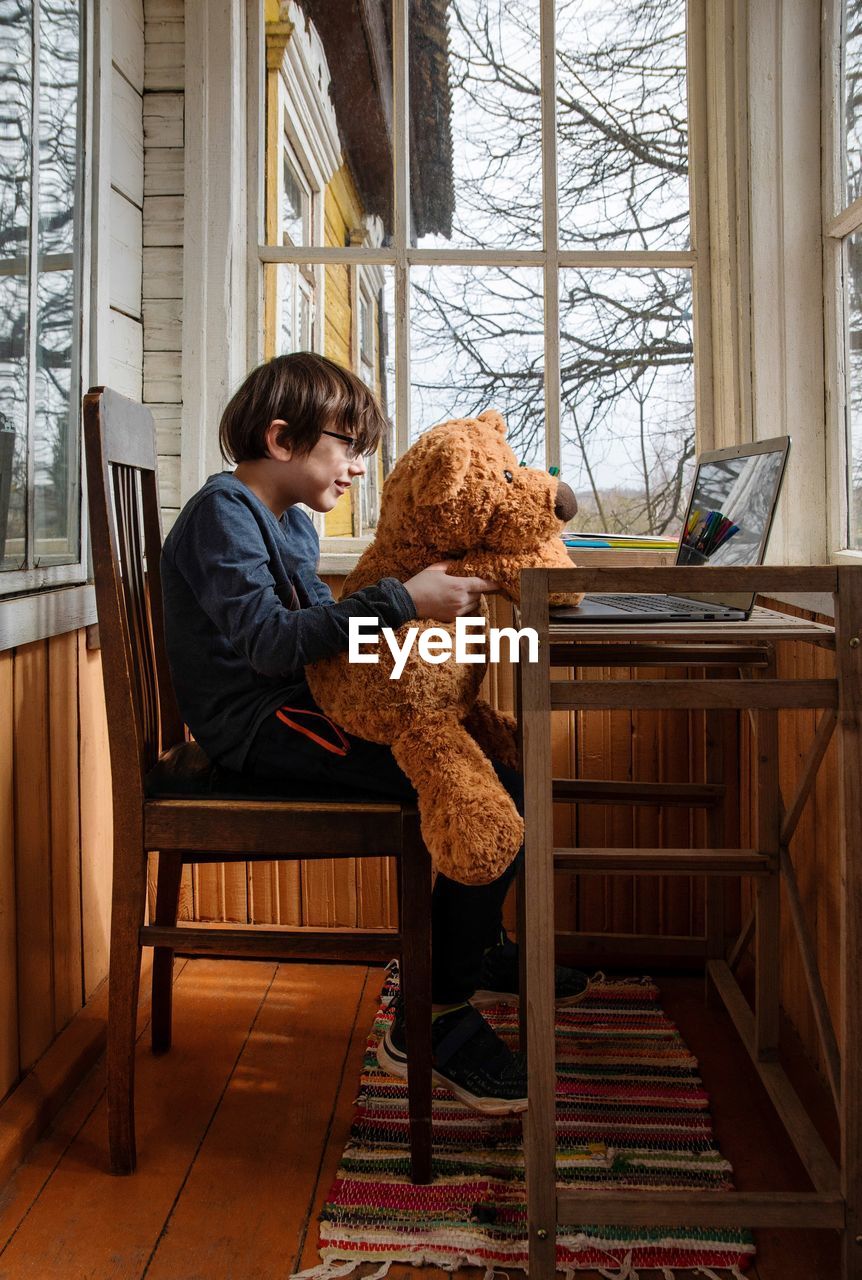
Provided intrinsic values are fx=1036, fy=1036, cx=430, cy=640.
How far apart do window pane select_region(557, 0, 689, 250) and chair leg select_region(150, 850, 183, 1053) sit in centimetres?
140

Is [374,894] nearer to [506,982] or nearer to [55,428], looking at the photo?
[506,982]

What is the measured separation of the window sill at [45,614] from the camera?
1.37 m

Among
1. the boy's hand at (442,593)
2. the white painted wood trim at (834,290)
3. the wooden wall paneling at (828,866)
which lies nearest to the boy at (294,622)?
the boy's hand at (442,593)

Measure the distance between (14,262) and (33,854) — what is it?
32.8 inches

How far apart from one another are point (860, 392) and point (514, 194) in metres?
0.79

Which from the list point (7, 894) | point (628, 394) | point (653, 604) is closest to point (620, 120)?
point (628, 394)

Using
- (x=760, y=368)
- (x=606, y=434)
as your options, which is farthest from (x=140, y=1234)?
(x=760, y=368)

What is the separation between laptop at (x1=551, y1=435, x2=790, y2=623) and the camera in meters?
1.27

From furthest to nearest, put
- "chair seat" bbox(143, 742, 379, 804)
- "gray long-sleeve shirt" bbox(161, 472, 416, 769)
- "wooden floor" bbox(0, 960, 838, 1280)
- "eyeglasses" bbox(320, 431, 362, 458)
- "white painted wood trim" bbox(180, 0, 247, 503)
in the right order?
"white painted wood trim" bbox(180, 0, 247, 503)
"eyeglasses" bbox(320, 431, 362, 458)
"chair seat" bbox(143, 742, 379, 804)
"gray long-sleeve shirt" bbox(161, 472, 416, 769)
"wooden floor" bbox(0, 960, 838, 1280)

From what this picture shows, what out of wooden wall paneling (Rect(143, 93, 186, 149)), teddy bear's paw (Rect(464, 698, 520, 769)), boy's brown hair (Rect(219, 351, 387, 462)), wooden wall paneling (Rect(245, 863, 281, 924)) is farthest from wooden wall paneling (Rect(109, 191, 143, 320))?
wooden wall paneling (Rect(245, 863, 281, 924))

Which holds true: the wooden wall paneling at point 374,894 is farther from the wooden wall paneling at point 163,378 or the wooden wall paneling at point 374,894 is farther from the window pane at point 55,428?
the wooden wall paneling at point 163,378

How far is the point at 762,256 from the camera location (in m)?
1.90

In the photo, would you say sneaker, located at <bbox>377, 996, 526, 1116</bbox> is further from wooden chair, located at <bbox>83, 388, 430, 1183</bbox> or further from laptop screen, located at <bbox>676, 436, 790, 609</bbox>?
laptop screen, located at <bbox>676, 436, 790, 609</bbox>

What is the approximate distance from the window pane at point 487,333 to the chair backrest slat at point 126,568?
26.6 inches
